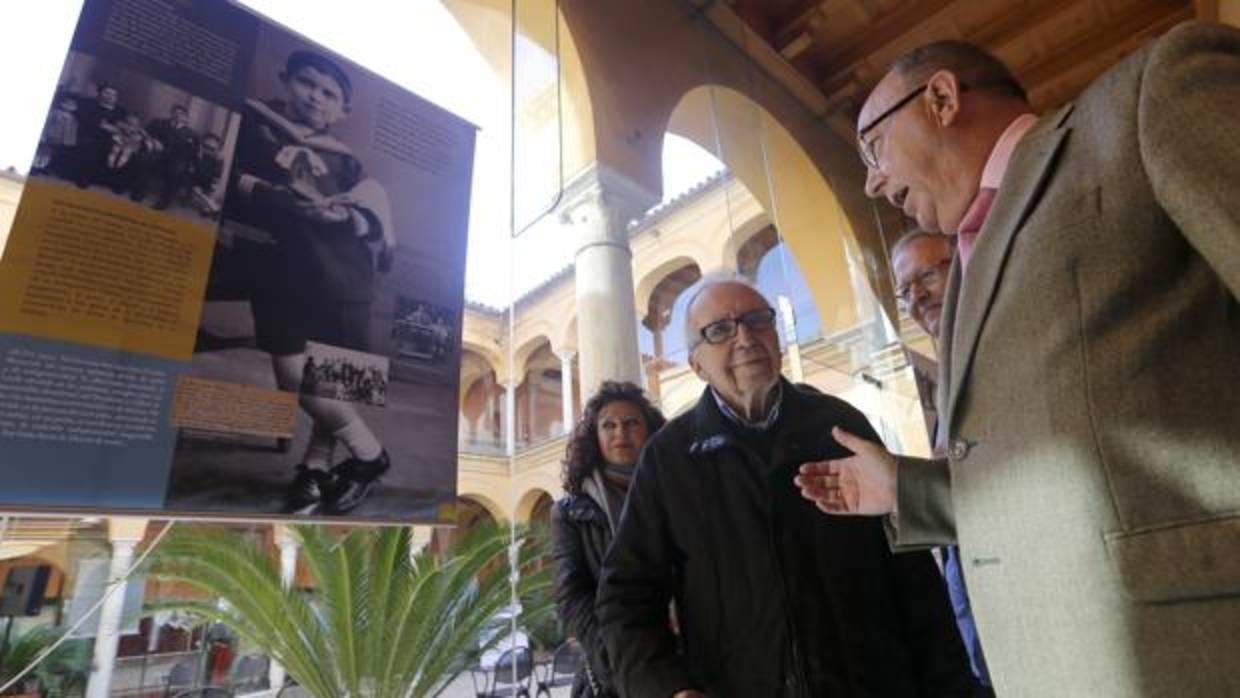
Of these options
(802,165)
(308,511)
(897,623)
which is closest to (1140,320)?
(897,623)

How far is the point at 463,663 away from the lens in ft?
12.9

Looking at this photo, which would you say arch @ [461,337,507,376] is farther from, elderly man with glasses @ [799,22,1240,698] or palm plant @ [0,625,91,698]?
elderly man with glasses @ [799,22,1240,698]

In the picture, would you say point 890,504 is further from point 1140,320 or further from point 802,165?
point 802,165

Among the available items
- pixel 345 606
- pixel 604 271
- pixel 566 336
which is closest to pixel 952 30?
pixel 604 271

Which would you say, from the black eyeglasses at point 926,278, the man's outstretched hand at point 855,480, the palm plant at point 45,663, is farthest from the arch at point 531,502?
the man's outstretched hand at point 855,480

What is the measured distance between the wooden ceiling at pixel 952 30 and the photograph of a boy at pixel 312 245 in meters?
3.05

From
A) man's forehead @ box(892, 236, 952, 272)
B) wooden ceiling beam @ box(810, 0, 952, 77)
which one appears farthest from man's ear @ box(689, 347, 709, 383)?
wooden ceiling beam @ box(810, 0, 952, 77)

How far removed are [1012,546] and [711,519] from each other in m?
0.76

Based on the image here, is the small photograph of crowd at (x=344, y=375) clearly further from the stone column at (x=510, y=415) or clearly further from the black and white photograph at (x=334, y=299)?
the stone column at (x=510, y=415)

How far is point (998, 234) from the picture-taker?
2.97ft

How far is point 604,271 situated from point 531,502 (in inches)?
607

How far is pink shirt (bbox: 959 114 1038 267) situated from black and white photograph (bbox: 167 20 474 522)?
161cm

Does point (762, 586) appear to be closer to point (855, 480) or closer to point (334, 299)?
point (855, 480)

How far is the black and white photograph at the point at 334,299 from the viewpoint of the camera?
5.59 feet
